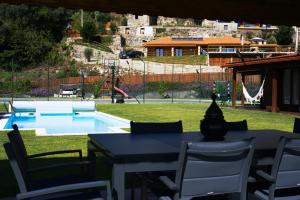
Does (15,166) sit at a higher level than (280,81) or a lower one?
lower

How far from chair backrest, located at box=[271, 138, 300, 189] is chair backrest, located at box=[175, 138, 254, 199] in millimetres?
275

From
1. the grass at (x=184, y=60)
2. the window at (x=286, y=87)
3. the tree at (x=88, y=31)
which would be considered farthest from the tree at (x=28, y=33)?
the window at (x=286, y=87)

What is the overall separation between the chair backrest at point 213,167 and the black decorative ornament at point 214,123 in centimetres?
61

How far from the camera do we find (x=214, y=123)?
3189 millimetres

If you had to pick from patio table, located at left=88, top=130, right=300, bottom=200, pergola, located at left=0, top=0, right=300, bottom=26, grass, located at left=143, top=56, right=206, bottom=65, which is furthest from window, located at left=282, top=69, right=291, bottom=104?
grass, located at left=143, top=56, right=206, bottom=65

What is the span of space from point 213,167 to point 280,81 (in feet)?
57.7

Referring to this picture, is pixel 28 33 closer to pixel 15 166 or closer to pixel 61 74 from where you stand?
pixel 61 74

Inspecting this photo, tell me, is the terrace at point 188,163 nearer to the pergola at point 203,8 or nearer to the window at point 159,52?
the pergola at point 203,8

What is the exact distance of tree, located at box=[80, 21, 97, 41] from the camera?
52.8 meters

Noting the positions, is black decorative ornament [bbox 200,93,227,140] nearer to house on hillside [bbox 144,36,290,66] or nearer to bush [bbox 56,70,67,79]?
bush [bbox 56,70,67,79]

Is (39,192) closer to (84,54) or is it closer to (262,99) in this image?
(262,99)

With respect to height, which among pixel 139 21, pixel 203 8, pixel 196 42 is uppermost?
pixel 139 21

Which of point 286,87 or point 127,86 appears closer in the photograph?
point 286,87

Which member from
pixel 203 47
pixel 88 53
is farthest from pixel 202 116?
pixel 203 47
